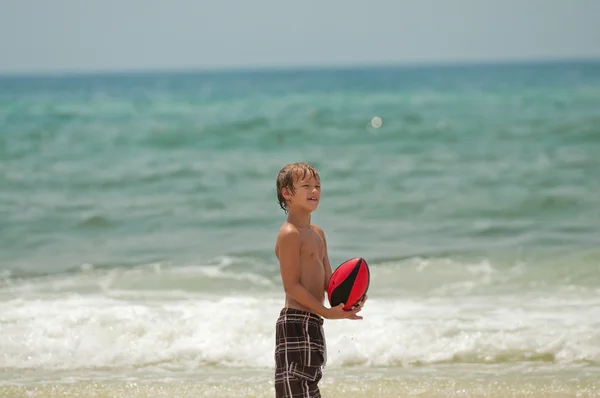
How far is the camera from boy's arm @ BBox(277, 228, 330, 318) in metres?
4.11

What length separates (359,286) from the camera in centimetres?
412

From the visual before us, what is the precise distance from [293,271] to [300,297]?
0.38 ft

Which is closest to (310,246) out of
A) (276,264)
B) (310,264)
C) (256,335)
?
(310,264)

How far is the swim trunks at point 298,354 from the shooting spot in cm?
411

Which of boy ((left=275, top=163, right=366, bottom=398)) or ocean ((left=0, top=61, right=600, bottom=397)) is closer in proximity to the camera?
boy ((left=275, top=163, right=366, bottom=398))

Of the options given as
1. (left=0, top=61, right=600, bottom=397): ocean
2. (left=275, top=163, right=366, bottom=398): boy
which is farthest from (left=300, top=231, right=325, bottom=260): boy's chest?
(left=0, top=61, right=600, bottom=397): ocean

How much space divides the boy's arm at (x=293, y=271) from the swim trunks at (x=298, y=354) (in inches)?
3.2

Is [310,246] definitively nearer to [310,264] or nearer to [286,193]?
[310,264]

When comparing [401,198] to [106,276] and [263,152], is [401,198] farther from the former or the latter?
[263,152]

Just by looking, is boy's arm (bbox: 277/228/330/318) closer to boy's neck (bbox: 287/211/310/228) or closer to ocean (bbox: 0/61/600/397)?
boy's neck (bbox: 287/211/310/228)

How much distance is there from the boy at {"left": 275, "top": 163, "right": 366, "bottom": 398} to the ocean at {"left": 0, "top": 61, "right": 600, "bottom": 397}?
137cm

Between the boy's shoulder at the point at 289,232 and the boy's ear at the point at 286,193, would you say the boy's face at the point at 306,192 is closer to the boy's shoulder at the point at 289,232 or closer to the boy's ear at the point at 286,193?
the boy's ear at the point at 286,193

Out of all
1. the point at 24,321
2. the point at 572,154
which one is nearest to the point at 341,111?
the point at 572,154

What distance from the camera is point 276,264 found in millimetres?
9633
